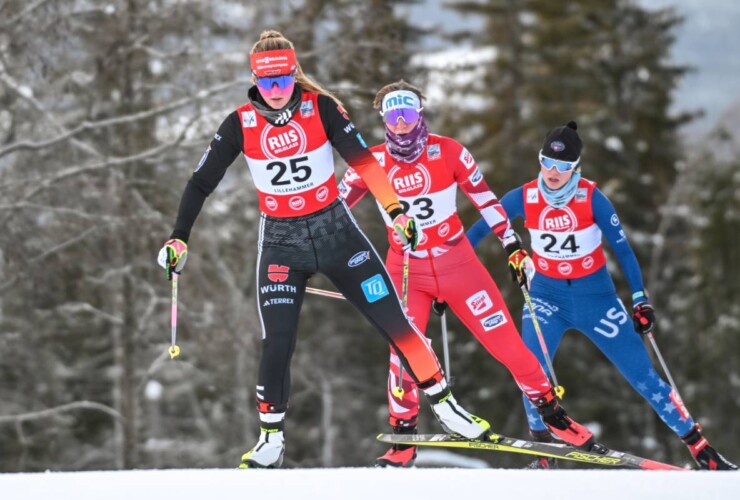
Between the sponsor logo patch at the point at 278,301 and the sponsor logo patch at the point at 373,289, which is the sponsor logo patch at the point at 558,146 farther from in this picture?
the sponsor logo patch at the point at 278,301

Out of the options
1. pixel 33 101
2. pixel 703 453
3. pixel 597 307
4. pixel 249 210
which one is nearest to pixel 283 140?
pixel 597 307

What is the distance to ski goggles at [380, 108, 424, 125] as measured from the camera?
21.5 feet

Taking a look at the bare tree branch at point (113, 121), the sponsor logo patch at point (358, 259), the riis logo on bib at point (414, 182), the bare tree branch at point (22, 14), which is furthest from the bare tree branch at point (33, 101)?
the sponsor logo patch at point (358, 259)

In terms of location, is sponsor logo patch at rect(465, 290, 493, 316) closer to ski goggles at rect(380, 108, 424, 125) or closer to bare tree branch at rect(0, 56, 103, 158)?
ski goggles at rect(380, 108, 424, 125)

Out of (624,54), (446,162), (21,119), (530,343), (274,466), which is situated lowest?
(274,466)

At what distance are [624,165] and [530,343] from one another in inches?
755

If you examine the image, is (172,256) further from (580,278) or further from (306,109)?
(580,278)

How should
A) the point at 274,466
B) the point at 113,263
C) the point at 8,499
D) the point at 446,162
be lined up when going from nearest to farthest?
the point at 8,499
the point at 274,466
the point at 446,162
the point at 113,263

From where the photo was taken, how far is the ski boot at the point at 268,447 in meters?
5.75

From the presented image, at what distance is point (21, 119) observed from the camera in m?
12.7

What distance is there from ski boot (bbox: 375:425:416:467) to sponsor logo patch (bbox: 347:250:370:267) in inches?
59.1

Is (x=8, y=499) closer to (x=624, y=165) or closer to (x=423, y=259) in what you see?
(x=423, y=259)

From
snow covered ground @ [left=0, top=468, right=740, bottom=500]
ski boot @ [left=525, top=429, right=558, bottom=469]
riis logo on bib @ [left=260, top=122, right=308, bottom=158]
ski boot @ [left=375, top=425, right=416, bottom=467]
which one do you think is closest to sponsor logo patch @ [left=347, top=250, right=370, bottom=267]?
riis logo on bib @ [left=260, top=122, right=308, bottom=158]

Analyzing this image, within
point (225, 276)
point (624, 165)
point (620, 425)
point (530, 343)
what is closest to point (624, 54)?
point (624, 165)
